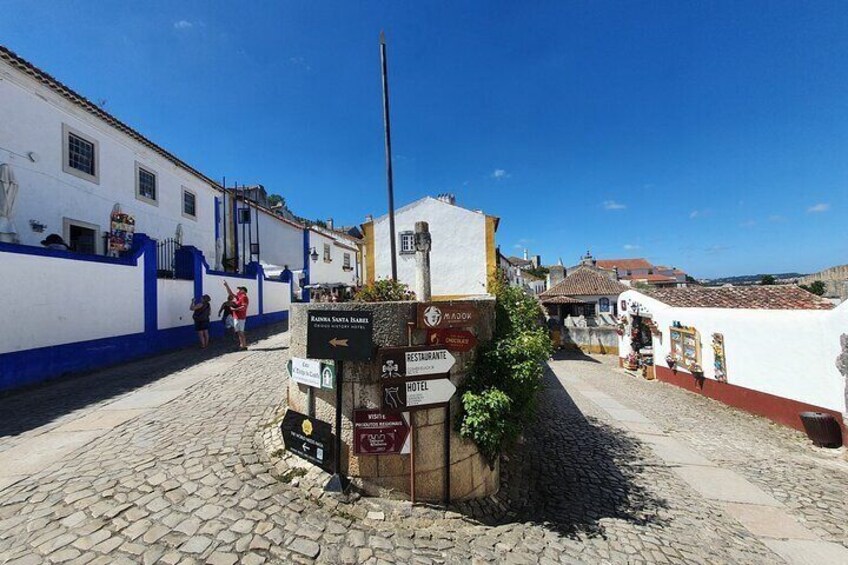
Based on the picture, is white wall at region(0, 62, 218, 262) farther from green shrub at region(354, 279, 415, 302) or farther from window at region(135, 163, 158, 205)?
green shrub at region(354, 279, 415, 302)

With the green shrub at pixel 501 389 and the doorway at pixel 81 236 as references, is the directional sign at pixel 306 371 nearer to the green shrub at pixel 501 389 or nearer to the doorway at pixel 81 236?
the green shrub at pixel 501 389

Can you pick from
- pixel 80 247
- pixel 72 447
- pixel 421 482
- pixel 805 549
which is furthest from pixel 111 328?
pixel 805 549

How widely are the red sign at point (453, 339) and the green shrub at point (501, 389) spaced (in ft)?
1.91

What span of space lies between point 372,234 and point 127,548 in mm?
14125

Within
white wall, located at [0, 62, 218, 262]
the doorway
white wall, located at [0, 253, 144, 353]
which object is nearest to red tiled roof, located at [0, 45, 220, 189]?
white wall, located at [0, 62, 218, 262]

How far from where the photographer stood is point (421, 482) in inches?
153

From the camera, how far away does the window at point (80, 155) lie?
9.82 m

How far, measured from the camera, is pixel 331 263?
88.1 feet

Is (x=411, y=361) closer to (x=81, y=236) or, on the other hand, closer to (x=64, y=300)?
(x=64, y=300)

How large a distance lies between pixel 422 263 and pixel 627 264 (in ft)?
259

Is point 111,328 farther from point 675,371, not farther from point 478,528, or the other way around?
point 675,371

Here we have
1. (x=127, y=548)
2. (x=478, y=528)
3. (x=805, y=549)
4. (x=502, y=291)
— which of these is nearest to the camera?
(x=127, y=548)

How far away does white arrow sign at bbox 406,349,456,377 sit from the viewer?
3777 millimetres

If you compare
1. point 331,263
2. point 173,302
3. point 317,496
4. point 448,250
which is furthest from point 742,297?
point 331,263
